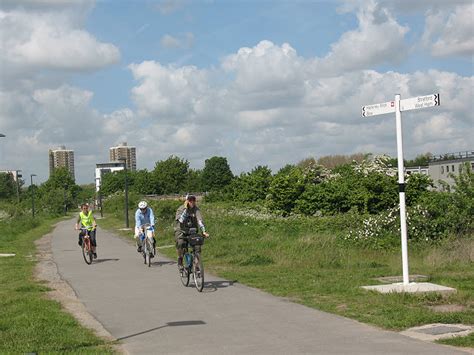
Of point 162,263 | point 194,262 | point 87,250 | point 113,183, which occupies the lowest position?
point 162,263

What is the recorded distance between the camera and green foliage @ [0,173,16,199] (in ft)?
336

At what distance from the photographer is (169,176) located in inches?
4336

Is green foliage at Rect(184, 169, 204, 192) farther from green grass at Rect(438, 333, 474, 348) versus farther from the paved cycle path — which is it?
green grass at Rect(438, 333, 474, 348)

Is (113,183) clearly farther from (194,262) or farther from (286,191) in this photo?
(194,262)

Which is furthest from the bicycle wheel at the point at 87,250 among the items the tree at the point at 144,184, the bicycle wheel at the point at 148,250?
the tree at the point at 144,184

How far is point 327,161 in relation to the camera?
92938mm

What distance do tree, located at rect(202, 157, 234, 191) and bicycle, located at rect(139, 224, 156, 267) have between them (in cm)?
9664

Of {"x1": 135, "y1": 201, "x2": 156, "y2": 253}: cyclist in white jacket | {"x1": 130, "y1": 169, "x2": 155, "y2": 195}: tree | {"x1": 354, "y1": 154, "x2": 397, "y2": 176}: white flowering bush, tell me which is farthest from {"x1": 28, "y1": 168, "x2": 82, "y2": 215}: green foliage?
{"x1": 135, "y1": 201, "x2": 156, "y2": 253}: cyclist in white jacket

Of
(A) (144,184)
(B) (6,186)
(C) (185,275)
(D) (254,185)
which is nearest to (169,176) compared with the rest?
(A) (144,184)

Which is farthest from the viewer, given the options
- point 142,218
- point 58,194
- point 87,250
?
point 58,194

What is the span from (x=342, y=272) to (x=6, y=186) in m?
97.8

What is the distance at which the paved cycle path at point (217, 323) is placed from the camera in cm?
715

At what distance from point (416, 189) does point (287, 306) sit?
35.5m

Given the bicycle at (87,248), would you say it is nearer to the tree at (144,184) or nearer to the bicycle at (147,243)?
the bicycle at (147,243)
